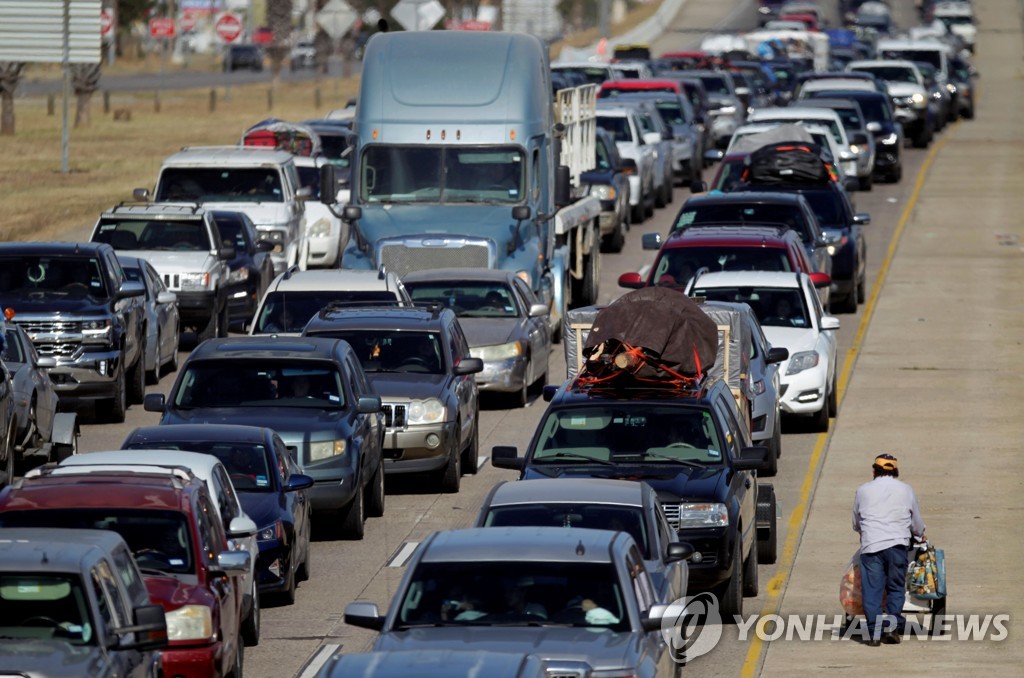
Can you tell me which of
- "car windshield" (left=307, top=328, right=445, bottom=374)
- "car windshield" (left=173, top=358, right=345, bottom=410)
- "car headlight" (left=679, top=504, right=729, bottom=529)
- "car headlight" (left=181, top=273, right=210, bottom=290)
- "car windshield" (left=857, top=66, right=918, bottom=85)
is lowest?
"car windshield" (left=857, top=66, right=918, bottom=85)

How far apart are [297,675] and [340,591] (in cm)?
251

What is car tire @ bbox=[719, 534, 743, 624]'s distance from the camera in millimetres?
15352

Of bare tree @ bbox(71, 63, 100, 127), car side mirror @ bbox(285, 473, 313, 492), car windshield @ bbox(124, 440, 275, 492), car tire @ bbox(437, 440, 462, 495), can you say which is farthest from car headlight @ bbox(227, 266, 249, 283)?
bare tree @ bbox(71, 63, 100, 127)

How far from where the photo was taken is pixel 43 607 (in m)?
11.0

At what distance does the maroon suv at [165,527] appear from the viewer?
1286 cm

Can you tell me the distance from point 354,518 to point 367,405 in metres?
0.92

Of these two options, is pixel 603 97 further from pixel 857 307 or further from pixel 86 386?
pixel 86 386

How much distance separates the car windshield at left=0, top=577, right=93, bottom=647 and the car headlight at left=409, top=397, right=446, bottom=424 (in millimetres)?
9411

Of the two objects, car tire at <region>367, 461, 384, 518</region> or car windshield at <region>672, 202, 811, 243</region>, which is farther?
car windshield at <region>672, 202, 811, 243</region>

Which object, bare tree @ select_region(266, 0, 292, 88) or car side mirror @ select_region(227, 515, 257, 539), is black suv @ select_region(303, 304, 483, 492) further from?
bare tree @ select_region(266, 0, 292, 88)

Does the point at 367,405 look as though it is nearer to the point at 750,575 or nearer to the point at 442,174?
the point at 750,575

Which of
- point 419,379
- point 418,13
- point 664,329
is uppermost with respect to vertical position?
point 664,329

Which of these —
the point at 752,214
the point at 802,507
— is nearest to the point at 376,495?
the point at 802,507

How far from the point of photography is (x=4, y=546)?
11258 mm
